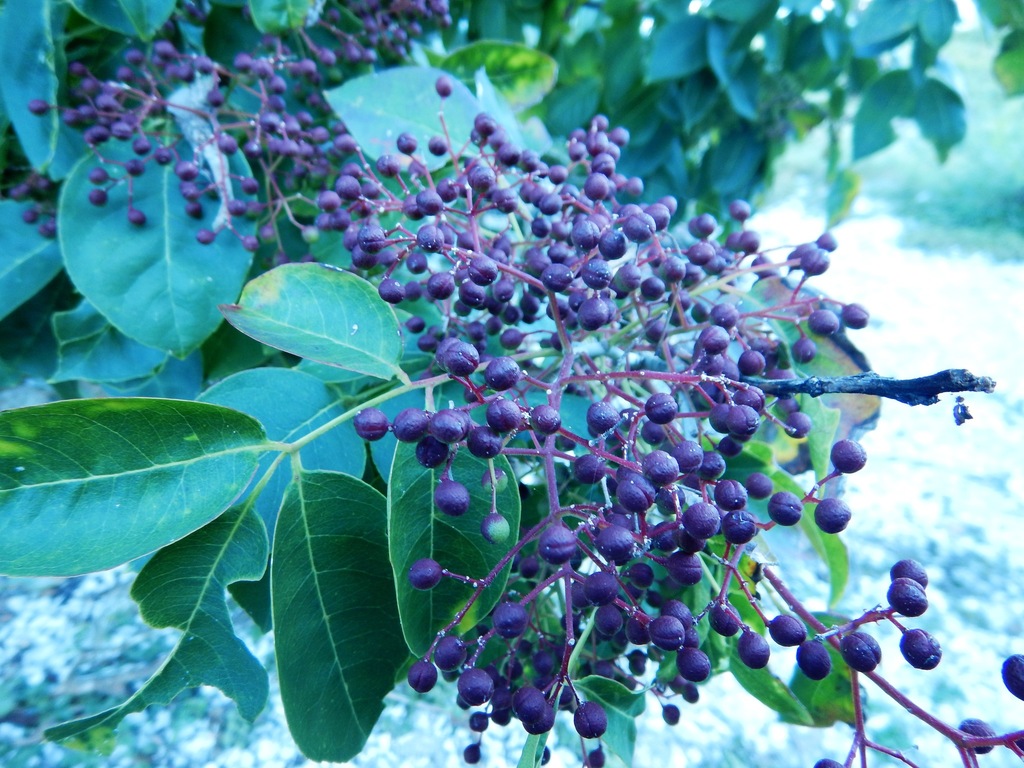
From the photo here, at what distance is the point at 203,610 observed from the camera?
503 mm

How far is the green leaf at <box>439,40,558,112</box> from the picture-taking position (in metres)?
1.06

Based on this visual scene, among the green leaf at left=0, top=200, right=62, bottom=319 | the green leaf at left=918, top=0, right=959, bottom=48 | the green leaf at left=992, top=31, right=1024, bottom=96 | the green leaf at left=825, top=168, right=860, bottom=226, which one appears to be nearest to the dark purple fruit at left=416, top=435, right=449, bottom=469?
the green leaf at left=0, top=200, right=62, bottom=319

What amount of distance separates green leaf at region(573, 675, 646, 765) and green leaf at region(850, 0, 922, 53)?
1.40 metres

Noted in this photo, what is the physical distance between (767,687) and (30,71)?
3.44ft

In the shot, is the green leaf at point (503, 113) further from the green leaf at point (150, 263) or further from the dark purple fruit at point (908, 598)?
the dark purple fruit at point (908, 598)

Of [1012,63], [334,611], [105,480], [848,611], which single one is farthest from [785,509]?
[1012,63]

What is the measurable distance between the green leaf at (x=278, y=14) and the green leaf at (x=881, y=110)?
1.35 meters

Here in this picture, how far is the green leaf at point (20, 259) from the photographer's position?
863 mm

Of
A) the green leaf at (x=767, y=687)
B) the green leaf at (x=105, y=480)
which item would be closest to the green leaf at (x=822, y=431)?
the green leaf at (x=767, y=687)

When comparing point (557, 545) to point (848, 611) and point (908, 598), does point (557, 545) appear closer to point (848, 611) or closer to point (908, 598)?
point (908, 598)

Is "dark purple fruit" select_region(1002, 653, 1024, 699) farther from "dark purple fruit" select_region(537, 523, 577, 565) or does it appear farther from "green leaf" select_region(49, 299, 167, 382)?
"green leaf" select_region(49, 299, 167, 382)

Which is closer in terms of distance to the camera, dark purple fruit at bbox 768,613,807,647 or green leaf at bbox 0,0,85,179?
dark purple fruit at bbox 768,613,807,647

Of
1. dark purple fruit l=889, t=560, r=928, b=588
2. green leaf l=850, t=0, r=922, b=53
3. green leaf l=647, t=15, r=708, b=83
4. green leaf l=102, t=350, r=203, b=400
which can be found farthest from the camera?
green leaf l=647, t=15, r=708, b=83

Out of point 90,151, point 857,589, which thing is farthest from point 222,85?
point 857,589
